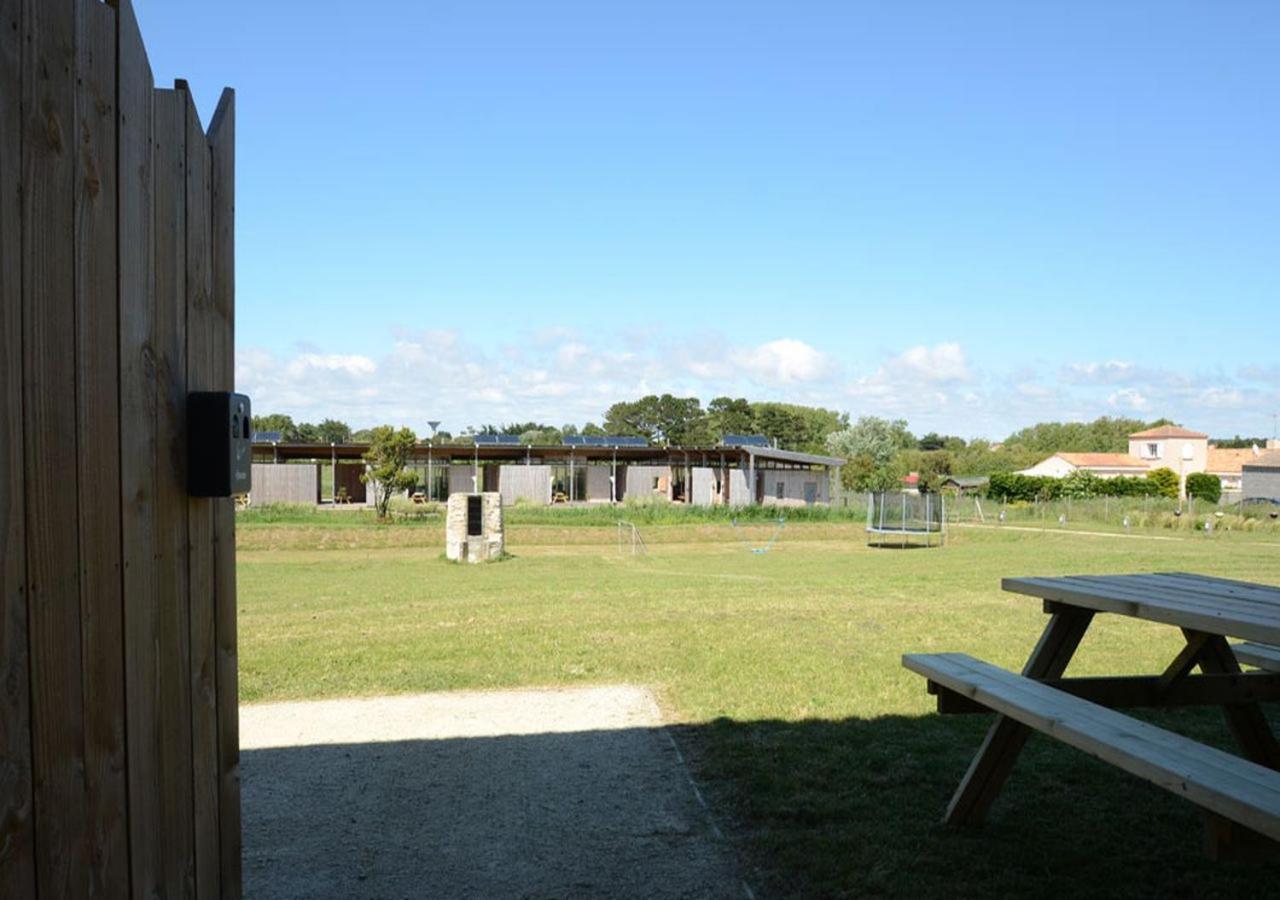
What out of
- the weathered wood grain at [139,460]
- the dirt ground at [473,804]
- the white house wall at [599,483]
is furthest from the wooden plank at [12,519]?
the white house wall at [599,483]

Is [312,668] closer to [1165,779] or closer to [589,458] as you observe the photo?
[1165,779]

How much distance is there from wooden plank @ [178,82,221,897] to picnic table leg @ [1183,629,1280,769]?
384cm

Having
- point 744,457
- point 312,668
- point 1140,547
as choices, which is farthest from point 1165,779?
point 744,457

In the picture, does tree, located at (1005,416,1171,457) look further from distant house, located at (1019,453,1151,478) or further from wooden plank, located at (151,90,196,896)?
wooden plank, located at (151,90,196,896)

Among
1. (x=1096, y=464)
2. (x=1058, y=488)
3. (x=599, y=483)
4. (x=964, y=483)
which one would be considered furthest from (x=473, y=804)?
(x=1096, y=464)

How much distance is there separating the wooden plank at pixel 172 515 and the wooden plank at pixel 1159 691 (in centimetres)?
304

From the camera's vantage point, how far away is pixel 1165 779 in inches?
113

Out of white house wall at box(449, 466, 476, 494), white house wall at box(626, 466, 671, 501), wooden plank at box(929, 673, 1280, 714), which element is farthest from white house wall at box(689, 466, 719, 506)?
wooden plank at box(929, 673, 1280, 714)

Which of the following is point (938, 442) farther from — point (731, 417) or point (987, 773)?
point (987, 773)

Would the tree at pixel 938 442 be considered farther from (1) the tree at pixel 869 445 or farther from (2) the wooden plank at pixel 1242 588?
(2) the wooden plank at pixel 1242 588

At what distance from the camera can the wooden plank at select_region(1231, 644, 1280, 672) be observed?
451cm

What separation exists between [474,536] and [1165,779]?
1846 cm

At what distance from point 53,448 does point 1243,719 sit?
14.8 feet

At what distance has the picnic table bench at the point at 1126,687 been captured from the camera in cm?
321
